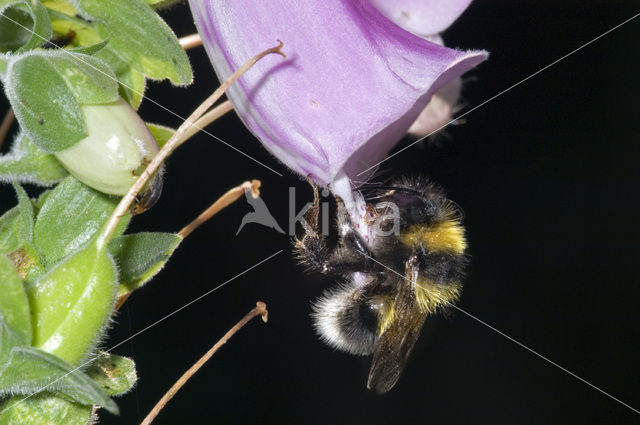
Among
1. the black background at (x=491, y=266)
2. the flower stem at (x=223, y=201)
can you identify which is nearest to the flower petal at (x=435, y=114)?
the flower stem at (x=223, y=201)

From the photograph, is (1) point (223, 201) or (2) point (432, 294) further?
(2) point (432, 294)

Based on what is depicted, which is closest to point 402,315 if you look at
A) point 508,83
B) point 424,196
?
point 424,196

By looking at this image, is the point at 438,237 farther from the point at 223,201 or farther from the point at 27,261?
the point at 27,261

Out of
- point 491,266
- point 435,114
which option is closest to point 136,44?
point 435,114

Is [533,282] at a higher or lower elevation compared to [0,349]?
lower

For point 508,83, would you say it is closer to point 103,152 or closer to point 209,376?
point 209,376

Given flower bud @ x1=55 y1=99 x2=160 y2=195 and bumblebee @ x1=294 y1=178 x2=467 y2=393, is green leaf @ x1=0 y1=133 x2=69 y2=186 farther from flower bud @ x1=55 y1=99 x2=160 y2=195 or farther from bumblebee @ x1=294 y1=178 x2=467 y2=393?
bumblebee @ x1=294 y1=178 x2=467 y2=393

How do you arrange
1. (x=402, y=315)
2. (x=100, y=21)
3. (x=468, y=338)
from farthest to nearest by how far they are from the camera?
(x=468, y=338) → (x=402, y=315) → (x=100, y=21)

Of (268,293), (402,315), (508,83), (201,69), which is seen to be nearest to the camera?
(402,315)
